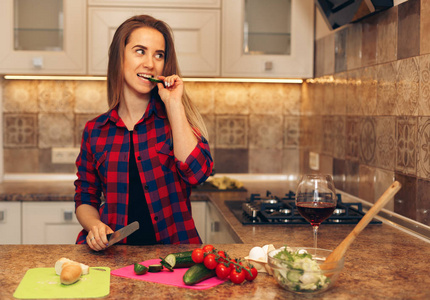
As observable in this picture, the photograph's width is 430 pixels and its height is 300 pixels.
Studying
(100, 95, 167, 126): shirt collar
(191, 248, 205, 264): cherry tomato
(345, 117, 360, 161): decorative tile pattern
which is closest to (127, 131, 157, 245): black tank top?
(100, 95, 167, 126): shirt collar

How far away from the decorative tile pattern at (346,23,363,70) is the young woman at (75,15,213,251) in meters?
0.87

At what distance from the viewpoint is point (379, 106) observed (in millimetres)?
2047

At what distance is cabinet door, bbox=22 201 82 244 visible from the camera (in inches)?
102

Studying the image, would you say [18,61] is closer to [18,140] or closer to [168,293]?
[18,140]

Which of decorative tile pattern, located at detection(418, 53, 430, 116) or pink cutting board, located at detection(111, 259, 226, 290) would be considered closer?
pink cutting board, located at detection(111, 259, 226, 290)

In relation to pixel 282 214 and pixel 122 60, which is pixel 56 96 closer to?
pixel 122 60

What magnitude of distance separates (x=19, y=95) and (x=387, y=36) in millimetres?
2124

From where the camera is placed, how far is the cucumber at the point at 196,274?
3.52ft

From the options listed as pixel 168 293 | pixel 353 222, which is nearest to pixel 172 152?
pixel 353 222

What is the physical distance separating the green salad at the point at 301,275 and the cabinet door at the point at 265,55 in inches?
74.3

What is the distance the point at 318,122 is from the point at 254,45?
1.77 ft

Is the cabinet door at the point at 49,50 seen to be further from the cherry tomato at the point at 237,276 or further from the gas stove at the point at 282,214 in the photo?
the cherry tomato at the point at 237,276

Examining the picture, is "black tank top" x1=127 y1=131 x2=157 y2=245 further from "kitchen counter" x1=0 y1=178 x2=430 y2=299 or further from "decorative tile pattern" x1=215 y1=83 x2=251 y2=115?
"decorative tile pattern" x1=215 y1=83 x2=251 y2=115

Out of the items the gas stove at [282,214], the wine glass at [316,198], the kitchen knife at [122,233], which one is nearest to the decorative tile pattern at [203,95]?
the gas stove at [282,214]
